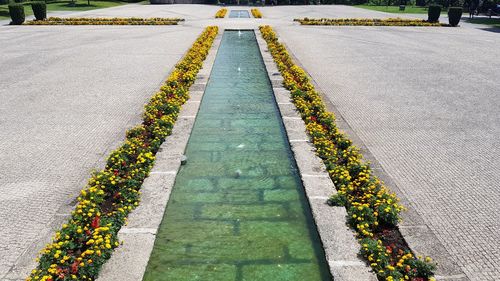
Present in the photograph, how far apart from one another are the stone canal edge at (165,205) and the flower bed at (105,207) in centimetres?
15

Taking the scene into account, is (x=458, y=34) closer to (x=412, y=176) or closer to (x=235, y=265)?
(x=412, y=176)

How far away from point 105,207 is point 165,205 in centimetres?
91

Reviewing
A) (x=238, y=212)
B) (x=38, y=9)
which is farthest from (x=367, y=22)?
(x=238, y=212)

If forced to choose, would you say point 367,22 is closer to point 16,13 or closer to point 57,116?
point 57,116

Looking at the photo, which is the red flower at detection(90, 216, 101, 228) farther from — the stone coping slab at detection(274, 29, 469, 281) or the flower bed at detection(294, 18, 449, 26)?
the flower bed at detection(294, 18, 449, 26)

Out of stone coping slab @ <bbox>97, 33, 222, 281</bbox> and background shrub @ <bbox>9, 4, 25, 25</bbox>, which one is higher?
background shrub @ <bbox>9, 4, 25, 25</bbox>

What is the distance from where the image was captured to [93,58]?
16203mm

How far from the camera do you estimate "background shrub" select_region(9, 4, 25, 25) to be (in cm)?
2576

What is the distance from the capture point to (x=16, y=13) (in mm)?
25859

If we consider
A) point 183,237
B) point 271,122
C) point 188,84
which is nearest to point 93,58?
point 188,84

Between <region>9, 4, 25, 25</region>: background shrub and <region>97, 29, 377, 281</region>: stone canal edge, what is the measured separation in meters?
23.4

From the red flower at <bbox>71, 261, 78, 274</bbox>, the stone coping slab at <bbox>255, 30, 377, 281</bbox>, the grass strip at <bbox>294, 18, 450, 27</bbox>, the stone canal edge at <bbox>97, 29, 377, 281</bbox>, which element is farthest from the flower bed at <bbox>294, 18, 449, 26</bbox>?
the red flower at <bbox>71, 261, 78, 274</bbox>

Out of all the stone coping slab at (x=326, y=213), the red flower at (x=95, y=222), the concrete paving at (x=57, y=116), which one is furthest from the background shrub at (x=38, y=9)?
the red flower at (x=95, y=222)

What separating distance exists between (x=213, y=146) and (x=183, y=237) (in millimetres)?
3109
